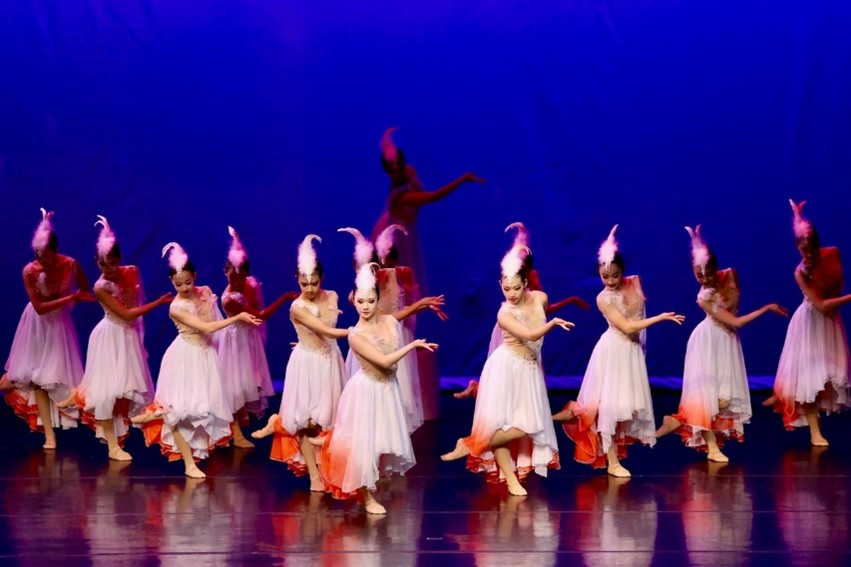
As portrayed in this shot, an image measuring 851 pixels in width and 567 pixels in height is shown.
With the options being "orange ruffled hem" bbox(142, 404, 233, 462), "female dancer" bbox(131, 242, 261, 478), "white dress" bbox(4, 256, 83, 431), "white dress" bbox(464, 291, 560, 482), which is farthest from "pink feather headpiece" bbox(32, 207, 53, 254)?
"white dress" bbox(464, 291, 560, 482)

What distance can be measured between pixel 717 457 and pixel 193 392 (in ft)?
8.76

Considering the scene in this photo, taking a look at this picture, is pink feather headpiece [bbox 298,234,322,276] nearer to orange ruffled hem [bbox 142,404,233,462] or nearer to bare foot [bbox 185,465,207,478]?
orange ruffled hem [bbox 142,404,233,462]

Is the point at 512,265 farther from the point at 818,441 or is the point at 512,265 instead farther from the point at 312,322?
the point at 818,441

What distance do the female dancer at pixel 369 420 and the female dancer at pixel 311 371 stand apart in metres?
0.35

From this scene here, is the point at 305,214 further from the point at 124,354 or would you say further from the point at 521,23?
the point at 124,354

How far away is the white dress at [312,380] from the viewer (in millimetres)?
6203

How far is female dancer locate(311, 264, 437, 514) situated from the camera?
5.64 metres

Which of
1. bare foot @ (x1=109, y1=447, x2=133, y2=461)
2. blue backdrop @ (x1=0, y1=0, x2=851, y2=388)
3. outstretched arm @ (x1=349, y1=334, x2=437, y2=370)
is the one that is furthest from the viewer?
blue backdrop @ (x1=0, y1=0, x2=851, y2=388)

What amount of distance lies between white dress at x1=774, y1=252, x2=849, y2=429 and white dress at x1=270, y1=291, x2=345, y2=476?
8.80 feet

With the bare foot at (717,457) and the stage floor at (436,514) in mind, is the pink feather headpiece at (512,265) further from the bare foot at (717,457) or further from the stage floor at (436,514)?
the bare foot at (717,457)

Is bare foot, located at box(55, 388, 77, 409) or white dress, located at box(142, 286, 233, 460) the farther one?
bare foot, located at box(55, 388, 77, 409)

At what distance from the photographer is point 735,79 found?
969cm

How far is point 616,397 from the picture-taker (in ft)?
21.5

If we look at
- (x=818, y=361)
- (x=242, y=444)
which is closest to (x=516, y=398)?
(x=242, y=444)
